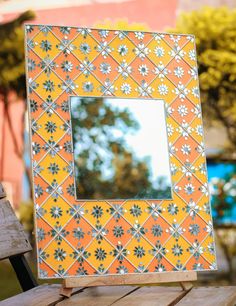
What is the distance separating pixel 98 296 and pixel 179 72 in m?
0.75

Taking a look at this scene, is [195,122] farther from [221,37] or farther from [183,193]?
[221,37]

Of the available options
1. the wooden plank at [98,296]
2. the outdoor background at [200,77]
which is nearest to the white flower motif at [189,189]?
the wooden plank at [98,296]

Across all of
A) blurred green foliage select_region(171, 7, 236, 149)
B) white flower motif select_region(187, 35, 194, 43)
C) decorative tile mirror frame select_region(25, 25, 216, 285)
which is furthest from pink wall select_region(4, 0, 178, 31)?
decorative tile mirror frame select_region(25, 25, 216, 285)

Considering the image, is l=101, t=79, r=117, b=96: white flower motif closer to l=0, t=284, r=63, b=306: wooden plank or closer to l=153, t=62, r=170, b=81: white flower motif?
l=153, t=62, r=170, b=81: white flower motif

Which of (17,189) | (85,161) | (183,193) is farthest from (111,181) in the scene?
(17,189)

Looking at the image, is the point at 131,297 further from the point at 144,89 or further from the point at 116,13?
the point at 116,13

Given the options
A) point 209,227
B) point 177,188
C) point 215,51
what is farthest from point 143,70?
point 215,51

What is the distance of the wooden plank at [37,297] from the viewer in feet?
5.43

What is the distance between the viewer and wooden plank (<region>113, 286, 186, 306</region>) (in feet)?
5.40

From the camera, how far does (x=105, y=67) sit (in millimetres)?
1898

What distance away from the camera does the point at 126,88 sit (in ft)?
6.27

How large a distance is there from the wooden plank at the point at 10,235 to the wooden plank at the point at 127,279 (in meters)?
0.21

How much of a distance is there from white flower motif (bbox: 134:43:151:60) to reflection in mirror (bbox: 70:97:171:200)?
15cm

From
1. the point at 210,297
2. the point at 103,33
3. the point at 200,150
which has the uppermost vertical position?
the point at 103,33
